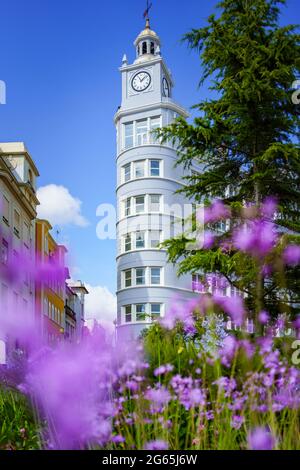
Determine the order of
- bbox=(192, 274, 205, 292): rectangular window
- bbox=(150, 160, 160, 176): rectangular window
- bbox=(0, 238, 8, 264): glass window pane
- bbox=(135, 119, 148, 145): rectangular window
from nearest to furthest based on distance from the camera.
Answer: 1. bbox=(0, 238, 8, 264): glass window pane
2. bbox=(135, 119, 148, 145): rectangular window
3. bbox=(150, 160, 160, 176): rectangular window
4. bbox=(192, 274, 205, 292): rectangular window

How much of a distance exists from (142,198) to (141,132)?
127 centimetres

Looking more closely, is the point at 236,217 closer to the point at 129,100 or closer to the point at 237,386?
the point at 129,100

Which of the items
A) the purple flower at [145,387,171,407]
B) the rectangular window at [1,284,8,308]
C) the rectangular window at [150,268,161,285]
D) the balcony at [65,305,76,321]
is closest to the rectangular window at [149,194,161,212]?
the rectangular window at [150,268,161,285]

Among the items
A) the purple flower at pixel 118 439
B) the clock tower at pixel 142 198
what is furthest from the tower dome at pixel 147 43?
the purple flower at pixel 118 439

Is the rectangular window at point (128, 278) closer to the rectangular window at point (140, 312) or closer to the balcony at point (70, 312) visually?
the rectangular window at point (140, 312)

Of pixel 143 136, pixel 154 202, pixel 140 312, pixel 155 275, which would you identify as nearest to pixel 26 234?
pixel 140 312

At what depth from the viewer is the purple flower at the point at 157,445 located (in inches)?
84.8

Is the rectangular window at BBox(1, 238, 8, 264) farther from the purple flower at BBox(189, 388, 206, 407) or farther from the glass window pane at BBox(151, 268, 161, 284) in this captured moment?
the purple flower at BBox(189, 388, 206, 407)

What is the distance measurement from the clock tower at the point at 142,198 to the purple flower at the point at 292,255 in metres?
1.21

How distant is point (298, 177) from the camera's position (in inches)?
293

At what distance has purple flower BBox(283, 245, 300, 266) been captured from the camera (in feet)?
21.8

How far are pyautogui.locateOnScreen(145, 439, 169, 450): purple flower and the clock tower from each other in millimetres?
1616

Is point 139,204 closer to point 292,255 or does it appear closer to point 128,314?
point 128,314

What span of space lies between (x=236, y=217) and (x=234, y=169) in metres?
1.04
